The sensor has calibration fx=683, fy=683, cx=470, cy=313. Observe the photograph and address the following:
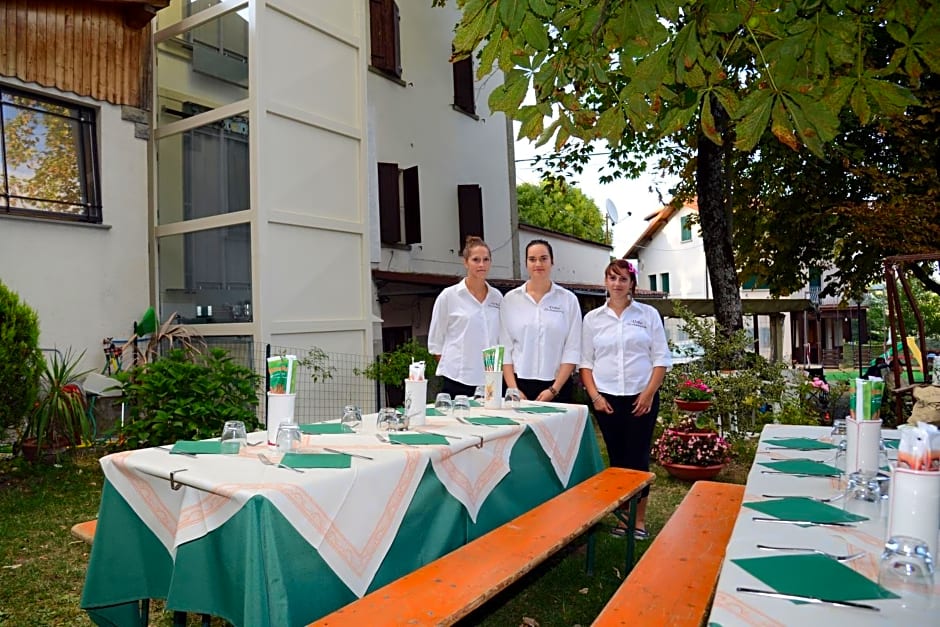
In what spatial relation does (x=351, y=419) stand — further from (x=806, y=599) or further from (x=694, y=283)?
(x=694, y=283)

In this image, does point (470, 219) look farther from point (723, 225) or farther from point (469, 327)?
point (469, 327)

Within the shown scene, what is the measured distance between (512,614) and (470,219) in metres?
10.1

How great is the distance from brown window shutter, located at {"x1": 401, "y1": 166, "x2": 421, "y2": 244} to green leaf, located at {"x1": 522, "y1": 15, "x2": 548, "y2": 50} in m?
9.48

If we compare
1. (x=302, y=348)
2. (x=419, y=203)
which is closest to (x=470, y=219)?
(x=419, y=203)

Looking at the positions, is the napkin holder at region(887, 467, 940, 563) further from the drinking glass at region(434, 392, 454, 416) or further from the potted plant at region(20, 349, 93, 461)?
the potted plant at region(20, 349, 93, 461)

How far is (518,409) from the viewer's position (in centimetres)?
403

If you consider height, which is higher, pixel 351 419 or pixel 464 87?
pixel 464 87

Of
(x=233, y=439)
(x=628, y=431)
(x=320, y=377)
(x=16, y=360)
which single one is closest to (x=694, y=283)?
(x=320, y=377)

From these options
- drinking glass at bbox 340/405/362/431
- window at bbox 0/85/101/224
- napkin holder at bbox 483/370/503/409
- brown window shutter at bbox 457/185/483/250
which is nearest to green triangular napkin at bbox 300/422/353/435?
drinking glass at bbox 340/405/362/431

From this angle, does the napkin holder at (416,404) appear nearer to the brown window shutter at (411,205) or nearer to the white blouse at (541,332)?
the white blouse at (541,332)

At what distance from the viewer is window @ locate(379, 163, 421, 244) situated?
1088 cm

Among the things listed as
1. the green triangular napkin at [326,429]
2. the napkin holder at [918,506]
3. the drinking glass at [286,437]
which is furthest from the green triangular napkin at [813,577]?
the green triangular napkin at [326,429]

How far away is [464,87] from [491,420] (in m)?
11.1

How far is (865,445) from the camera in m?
2.34
